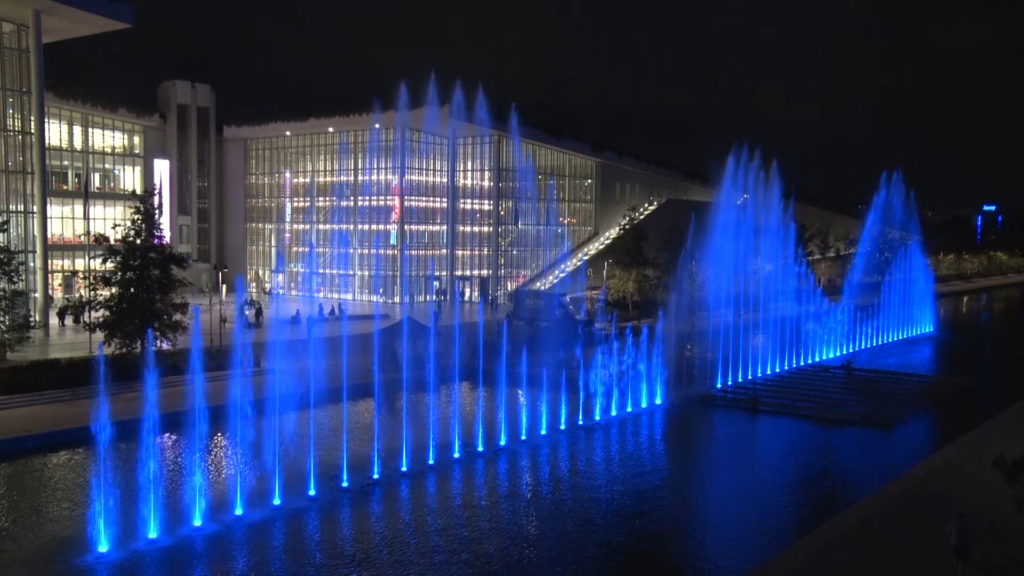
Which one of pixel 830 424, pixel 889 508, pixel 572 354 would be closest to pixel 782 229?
pixel 572 354

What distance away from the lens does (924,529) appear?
9.08 meters

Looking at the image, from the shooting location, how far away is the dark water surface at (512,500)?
9164mm

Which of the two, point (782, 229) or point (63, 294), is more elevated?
point (782, 229)

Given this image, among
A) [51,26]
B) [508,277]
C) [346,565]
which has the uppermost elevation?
[51,26]

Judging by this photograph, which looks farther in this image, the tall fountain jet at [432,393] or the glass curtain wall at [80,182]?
the glass curtain wall at [80,182]

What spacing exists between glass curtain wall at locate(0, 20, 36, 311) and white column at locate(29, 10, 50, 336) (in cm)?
15

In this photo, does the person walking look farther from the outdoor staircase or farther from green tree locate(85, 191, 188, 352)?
the outdoor staircase

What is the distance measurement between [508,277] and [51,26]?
67.2 feet

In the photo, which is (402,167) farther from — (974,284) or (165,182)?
(974,284)

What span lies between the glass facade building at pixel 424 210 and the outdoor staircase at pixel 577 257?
43cm

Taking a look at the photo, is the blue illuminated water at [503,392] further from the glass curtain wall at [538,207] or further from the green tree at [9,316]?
the glass curtain wall at [538,207]

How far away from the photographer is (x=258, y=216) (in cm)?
4394

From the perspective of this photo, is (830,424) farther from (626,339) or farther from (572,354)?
(626,339)

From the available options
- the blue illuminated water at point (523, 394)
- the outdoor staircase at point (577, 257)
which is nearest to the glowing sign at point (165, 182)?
the outdoor staircase at point (577, 257)
